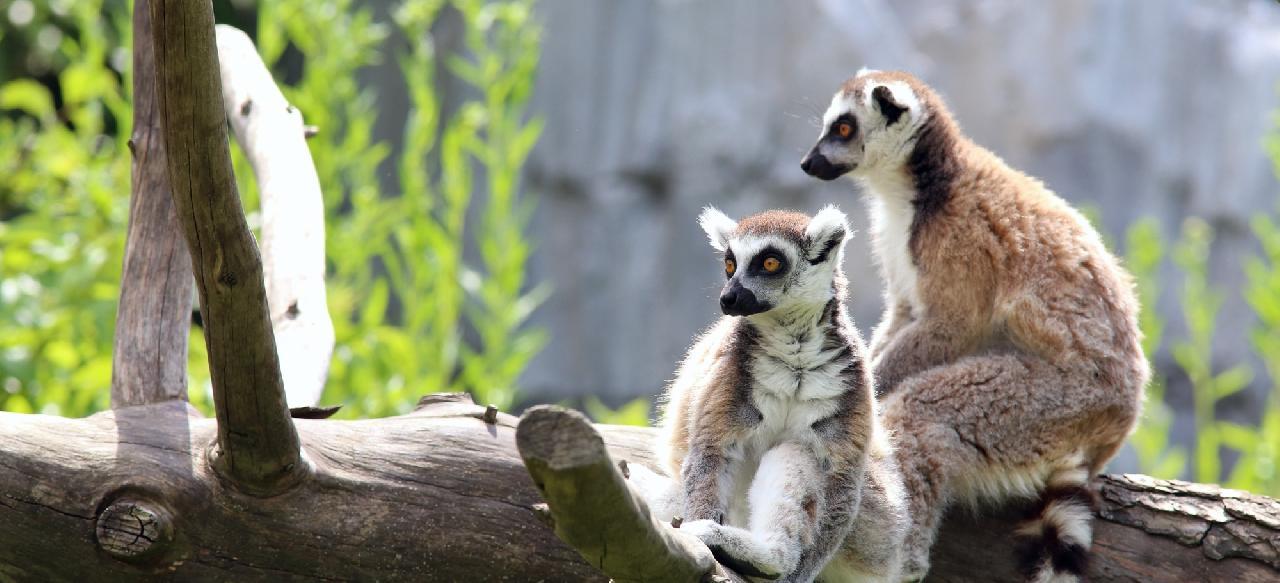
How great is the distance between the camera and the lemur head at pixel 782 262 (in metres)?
2.71

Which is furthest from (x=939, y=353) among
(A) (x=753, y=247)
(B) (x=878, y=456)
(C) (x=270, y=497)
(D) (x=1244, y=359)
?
(D) (x=1244, y=359)

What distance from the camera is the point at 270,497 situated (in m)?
2.39

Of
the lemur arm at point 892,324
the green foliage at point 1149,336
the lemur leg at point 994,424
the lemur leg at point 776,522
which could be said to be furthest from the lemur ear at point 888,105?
the green foliage at point 1149,336

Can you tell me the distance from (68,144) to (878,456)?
3770 millimetres

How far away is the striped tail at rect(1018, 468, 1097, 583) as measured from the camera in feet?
10.1

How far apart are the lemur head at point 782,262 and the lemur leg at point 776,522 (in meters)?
0.34

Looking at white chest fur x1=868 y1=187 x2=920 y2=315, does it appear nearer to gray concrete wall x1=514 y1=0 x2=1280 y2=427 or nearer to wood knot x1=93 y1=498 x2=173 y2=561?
wood knot x1=93 y1=498 x2=173 y2=561

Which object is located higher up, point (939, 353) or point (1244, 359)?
point (1244, 359)

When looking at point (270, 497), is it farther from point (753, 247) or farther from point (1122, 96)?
point (1122, 96)

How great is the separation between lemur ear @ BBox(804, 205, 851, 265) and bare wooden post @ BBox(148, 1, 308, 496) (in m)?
1.26

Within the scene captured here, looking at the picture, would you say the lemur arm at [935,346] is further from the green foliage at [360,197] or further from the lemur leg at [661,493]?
the green foliage at [360,197]

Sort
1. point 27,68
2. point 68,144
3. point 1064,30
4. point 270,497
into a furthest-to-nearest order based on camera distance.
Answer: point 1064,30 → point 27,68 → point 68,144 → point 270,497

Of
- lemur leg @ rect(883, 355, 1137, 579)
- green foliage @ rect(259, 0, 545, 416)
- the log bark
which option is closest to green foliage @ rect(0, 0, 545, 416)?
green foliage @ rect(259, 0, 545, 416)

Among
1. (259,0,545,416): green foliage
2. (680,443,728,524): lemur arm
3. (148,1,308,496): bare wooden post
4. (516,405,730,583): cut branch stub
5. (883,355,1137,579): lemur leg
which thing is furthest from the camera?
(259,0,545,416): green foliage
